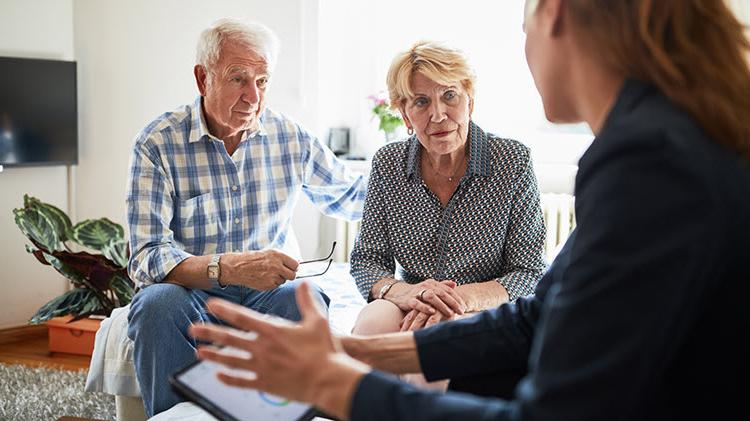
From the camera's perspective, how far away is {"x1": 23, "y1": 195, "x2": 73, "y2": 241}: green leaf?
3.42 metres

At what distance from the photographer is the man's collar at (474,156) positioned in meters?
2.16

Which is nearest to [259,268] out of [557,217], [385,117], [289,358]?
[289,358]

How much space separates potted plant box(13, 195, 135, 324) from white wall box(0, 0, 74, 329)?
1.34 feet

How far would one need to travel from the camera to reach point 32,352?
11.8ft

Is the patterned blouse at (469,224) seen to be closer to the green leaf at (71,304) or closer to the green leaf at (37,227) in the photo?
the green leaf at (71,304)

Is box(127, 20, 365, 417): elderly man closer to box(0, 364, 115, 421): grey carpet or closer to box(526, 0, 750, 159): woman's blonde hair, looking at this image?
box(0, 364, 115, 421): grey carpet

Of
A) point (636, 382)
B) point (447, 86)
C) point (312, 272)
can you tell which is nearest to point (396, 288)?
point (447, 86)

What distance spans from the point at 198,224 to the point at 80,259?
1.27 meters

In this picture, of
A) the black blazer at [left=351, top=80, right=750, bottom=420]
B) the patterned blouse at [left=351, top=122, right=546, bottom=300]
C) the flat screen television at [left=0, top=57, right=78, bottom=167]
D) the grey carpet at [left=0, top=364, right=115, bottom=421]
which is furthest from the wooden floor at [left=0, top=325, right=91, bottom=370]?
the black blazer at [left=351, top=80, right=750, bottom=420]

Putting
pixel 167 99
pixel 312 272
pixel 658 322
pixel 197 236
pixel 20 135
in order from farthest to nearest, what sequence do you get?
pixel 167 99, pixel 20 135, pixel 312 272, pixel 197 236, pixel 658 322

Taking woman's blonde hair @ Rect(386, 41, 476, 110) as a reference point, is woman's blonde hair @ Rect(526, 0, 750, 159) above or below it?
below

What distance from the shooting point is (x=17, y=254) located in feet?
12.6

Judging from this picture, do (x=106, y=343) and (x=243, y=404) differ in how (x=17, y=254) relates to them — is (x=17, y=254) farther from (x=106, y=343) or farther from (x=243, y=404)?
(x=243, y=404)

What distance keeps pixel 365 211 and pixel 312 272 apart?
0.63 metres
